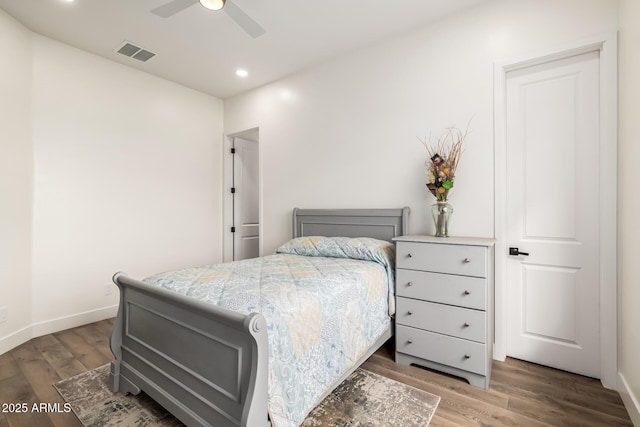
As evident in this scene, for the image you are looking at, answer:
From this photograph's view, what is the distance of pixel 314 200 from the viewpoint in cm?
344

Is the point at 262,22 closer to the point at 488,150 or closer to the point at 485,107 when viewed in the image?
the point at 485,107

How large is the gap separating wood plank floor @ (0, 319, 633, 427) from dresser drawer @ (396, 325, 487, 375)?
0.12 metres

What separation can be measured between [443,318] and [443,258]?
414mm

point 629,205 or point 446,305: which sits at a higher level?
point 629,205

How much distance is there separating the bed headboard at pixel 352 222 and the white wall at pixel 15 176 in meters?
2.50

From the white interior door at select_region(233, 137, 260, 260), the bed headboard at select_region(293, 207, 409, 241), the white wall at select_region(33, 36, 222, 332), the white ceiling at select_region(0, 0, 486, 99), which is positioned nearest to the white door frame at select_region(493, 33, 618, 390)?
the white ceiling at select_region(0, 0, 486, 99)

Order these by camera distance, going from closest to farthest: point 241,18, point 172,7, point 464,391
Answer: point 464,391 < point 172,7 < point 241,18

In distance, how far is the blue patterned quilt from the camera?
4.46 ft

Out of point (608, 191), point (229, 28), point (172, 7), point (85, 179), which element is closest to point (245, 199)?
point (85, 179)

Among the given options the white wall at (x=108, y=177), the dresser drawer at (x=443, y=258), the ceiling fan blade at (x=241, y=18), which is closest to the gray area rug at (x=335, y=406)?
the dresser drawer at (x=443, y=258)

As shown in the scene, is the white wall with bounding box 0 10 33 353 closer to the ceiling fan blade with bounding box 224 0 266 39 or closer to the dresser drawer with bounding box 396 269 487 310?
the ceiling fan blade with bounding box 224 0 266 39

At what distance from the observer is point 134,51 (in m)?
3.11

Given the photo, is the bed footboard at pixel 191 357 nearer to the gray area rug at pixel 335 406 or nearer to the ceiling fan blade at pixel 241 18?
the gray area rug at pixel 335 406

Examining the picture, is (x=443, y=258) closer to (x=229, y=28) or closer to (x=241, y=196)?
(x=229, y=28)
